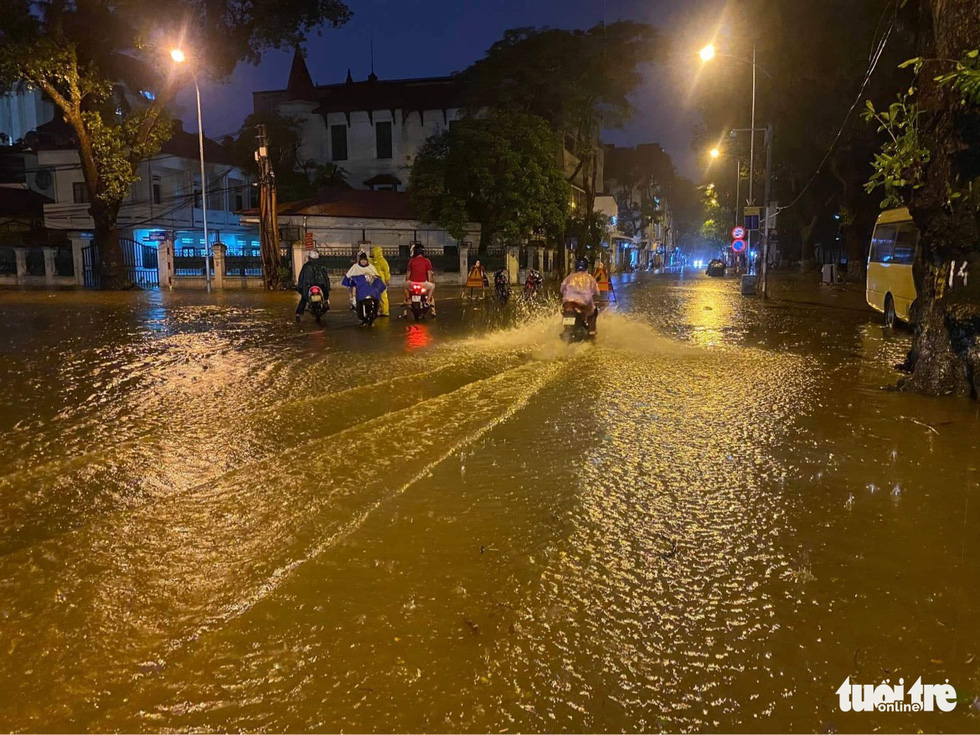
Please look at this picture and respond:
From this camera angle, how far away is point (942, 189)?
8453mm

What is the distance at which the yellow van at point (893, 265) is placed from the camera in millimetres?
14773

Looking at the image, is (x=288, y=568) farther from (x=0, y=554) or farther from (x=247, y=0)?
(x=247, y=0)

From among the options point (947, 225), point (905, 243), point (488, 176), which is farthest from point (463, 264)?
point (947, 225)

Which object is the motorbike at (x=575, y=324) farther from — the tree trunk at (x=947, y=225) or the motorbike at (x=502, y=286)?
the motorbike at (x=502, y=286)

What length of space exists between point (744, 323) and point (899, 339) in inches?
155

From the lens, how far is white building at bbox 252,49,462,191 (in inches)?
2053

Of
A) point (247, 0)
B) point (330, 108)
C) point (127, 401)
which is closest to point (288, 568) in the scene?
point (127, 401)

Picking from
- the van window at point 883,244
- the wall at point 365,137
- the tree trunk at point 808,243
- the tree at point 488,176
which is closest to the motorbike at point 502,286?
the van window at point 883,244

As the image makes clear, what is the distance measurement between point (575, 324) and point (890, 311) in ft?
23.9

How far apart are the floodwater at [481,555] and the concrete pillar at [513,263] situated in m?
32.7

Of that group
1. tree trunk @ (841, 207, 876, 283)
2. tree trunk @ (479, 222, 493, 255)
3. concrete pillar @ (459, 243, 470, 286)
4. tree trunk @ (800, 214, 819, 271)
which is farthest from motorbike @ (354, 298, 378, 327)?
tree trunk @ (800, 214, 819, 271)

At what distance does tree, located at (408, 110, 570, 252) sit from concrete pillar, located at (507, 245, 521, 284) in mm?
1967

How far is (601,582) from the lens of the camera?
397 centimetres

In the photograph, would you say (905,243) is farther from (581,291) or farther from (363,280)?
(363,280)
